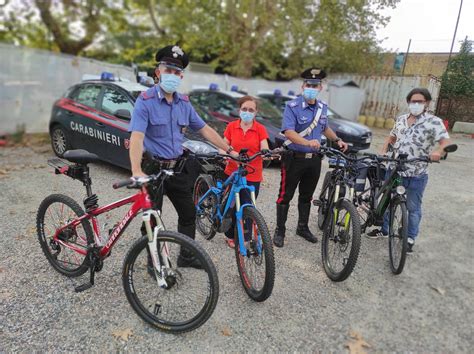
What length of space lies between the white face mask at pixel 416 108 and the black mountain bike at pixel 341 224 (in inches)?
32.9

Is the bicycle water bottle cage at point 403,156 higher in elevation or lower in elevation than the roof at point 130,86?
lower

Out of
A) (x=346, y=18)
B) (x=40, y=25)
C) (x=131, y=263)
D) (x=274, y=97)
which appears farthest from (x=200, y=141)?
(x=40, y=25)

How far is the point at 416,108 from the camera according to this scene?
3.57 metres

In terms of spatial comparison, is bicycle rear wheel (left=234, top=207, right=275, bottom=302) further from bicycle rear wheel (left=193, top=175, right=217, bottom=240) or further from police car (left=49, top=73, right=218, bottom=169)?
police car (left=49, top=73, right=218, bottom=169)

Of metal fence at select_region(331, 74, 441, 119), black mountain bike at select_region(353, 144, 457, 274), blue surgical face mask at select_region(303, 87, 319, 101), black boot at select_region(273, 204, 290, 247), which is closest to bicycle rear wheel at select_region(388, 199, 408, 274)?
black mountain bike at select_region(353, 144, 457, 274)

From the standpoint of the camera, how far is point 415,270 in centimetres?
360

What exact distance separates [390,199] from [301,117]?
127 centimetres

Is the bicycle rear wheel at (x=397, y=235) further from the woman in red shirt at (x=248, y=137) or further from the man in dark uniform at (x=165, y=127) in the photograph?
the man in dark uniform at (x=165, y=127)

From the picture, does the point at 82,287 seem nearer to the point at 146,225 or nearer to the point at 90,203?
the point at 90,203

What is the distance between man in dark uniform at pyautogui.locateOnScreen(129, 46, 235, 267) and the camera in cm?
249

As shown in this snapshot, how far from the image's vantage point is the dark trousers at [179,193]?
2.68 meters

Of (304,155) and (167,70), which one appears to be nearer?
(167,70)

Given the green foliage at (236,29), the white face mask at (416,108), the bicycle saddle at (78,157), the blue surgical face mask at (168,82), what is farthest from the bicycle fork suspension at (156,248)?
the green foliage at (236,29)

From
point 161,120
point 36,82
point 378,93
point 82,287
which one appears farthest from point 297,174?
point 378,93
